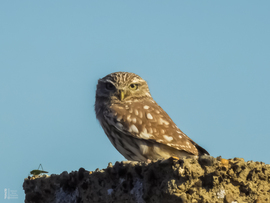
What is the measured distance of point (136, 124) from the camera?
561 cm

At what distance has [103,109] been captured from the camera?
632cm

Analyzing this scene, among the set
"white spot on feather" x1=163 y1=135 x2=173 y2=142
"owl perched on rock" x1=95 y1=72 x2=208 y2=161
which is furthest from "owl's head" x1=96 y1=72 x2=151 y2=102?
"white spot on feather" x1=163 y1=135 x2=173 y2=142

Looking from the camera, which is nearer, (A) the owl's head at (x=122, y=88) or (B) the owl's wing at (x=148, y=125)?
(B) the owl's wing at (x=148, y=125)

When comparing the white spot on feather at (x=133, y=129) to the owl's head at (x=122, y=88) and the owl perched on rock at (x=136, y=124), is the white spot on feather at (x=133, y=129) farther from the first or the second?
the owl's head at (x=122, y=88)

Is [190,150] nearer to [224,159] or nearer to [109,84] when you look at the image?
[109,84]

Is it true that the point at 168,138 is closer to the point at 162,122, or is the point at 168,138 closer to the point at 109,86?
the point at 162,122

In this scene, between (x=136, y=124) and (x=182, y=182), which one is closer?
(x=182, y=182)

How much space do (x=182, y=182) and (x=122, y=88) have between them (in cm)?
379

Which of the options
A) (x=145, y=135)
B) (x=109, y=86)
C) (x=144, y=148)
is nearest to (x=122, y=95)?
(x=109, y=86)

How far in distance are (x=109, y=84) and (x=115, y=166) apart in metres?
3.54

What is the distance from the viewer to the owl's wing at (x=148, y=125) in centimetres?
544

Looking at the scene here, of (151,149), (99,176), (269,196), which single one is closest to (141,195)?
(99,176)

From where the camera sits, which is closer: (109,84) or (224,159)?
(224,159)

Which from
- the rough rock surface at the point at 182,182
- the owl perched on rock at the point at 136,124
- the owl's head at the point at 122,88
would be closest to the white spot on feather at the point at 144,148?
the owl perched on rock at the point at 136,124
